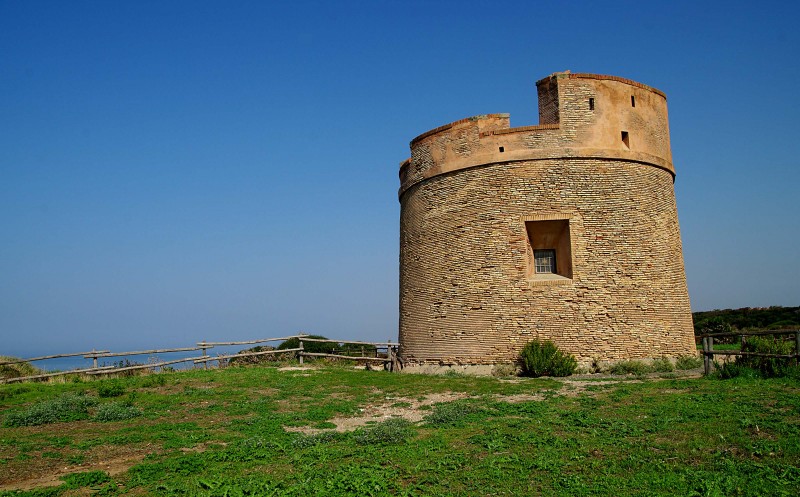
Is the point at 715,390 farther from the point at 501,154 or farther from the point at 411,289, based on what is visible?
the point at 411,289

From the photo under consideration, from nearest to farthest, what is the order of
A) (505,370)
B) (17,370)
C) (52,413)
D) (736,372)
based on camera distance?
1. (52,413)
2. (736,372)
3. (505,370)
4. (17,370)

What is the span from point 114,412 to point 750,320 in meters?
31.5

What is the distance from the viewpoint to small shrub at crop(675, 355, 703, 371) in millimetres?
15844

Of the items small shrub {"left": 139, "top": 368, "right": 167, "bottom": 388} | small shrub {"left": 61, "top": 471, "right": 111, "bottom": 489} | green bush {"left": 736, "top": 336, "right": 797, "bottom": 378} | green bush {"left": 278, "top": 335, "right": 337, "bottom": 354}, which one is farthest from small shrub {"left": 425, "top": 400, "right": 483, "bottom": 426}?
green bush {"left": 278, "top": 335, "right": 337, "bottom": 354}

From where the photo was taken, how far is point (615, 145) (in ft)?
55.7

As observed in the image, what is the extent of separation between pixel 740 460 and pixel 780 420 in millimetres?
1773

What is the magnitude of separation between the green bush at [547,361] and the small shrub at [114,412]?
9.25 m

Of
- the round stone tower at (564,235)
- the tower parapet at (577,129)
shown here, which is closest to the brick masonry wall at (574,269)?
the round stone tower at (564,235)

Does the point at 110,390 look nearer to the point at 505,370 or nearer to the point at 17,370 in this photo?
the point at 17,370

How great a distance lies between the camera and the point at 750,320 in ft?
106

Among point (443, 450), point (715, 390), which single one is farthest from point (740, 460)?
point (715, 390)

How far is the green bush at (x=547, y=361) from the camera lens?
1555 centimetres

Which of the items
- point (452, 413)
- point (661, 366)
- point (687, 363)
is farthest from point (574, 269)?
point (452, 413)

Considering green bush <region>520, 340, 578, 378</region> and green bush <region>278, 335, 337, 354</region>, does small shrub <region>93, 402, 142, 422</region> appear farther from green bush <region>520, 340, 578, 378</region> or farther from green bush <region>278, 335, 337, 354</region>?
green bush <region>278, 335, 337, 354</region>
